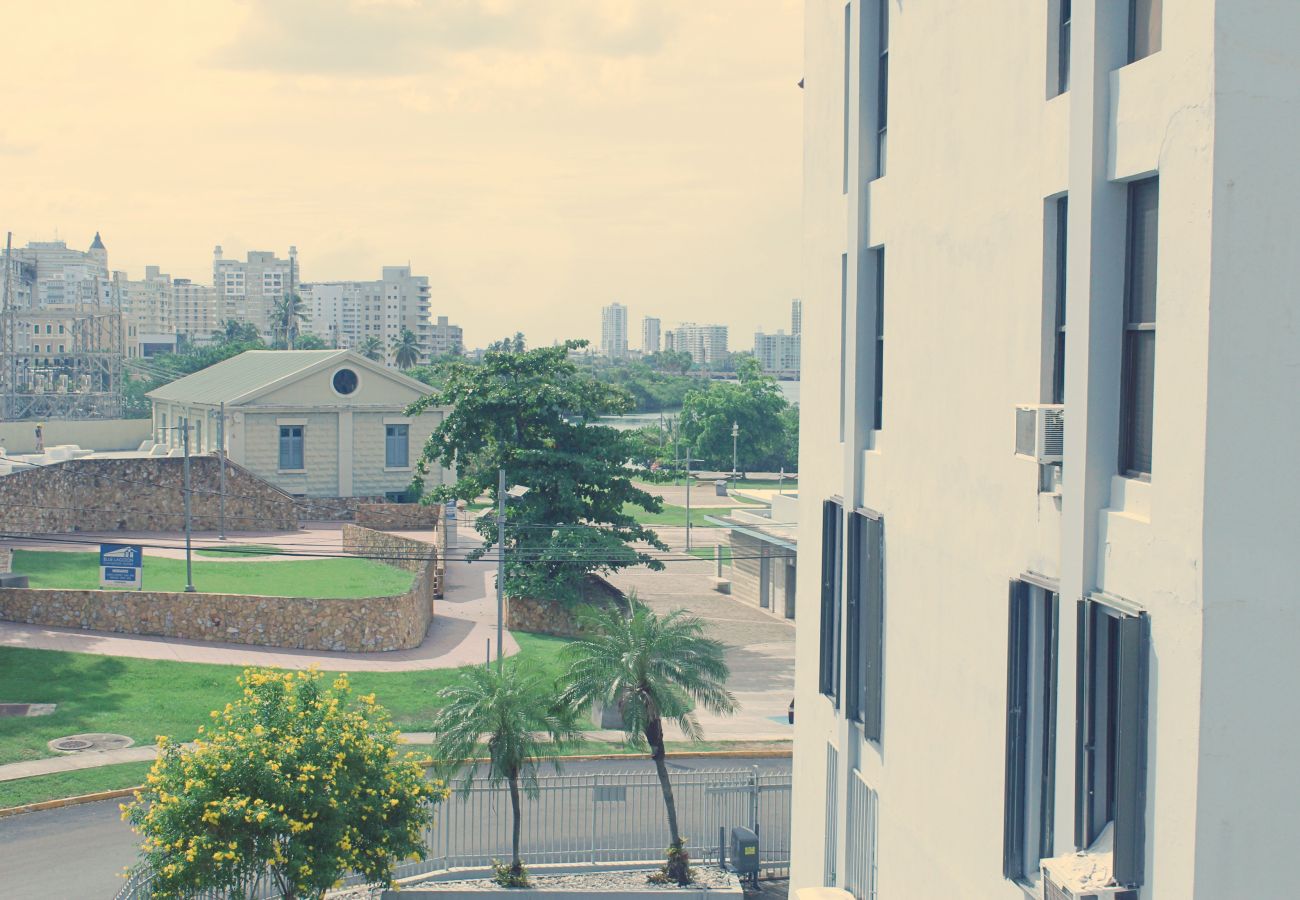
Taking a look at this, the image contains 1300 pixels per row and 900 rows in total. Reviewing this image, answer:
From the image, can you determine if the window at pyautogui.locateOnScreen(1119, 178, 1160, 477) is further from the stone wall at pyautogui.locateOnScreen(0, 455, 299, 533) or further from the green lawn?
the stone wall at pyautogui.locateOnScreen(0, 455, 299, 533)

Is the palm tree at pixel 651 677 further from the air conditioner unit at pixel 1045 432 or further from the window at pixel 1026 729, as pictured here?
the air conditioner unit at pixel 1045 432

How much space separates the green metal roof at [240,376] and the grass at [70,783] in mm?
32512

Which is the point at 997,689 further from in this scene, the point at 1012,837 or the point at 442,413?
the point at 442,413

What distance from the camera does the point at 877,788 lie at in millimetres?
13781

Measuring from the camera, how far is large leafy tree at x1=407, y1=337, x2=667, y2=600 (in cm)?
4119

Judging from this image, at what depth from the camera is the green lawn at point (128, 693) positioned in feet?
94.4

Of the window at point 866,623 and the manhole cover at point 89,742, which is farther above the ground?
the window at point 866,623

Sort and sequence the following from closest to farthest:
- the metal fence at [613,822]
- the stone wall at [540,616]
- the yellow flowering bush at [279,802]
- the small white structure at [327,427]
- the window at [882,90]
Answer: the window at [882,90]
the yellow flowering bush at [279,802]
the metal fence at [613,822]
the stone wall at [540,616]
the small white structure at [327,427]

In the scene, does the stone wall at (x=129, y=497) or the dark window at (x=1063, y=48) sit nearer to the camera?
the dark window at (x=1063, y=48)

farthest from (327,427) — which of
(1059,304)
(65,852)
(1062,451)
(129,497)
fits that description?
(1062,451)

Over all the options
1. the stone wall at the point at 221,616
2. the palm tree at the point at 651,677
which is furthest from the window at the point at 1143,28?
the stone wall at the point at 221,616

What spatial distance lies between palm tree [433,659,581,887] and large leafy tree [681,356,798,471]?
8425 centimetres

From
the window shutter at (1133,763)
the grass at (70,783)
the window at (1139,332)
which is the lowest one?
the grass at (70,783)

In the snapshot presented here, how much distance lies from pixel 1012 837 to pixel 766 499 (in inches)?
2524
